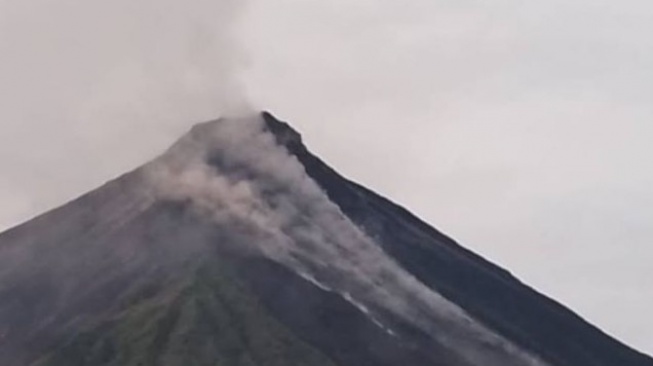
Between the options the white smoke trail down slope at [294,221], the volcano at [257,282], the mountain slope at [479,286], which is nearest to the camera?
the volcano at [257,282]

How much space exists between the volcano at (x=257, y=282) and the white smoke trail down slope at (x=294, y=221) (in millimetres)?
167

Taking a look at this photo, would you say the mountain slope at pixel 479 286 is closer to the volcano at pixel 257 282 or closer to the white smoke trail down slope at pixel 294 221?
the volcano at pixel 257 282

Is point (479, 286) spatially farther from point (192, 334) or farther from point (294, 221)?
point (192, 334)

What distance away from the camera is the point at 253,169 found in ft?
602

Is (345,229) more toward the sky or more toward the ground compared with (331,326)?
more toward the sky

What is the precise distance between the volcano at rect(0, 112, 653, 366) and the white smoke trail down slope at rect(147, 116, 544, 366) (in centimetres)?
17

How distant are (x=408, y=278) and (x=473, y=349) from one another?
469 inches

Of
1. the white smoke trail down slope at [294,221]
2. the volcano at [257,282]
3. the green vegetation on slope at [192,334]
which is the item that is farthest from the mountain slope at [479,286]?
the green vegetation on slope at [192,334]

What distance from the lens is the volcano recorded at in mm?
158375

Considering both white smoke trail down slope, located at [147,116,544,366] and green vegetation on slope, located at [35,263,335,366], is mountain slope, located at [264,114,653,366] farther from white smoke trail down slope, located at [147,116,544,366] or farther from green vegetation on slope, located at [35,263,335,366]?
green vegetation on slope, located at [35,263,335,366]

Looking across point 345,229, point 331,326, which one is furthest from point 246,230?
point 331,326

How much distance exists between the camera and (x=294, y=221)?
576 ft

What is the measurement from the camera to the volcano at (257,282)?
520 feet

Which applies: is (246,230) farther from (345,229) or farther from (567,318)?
(567,318)
